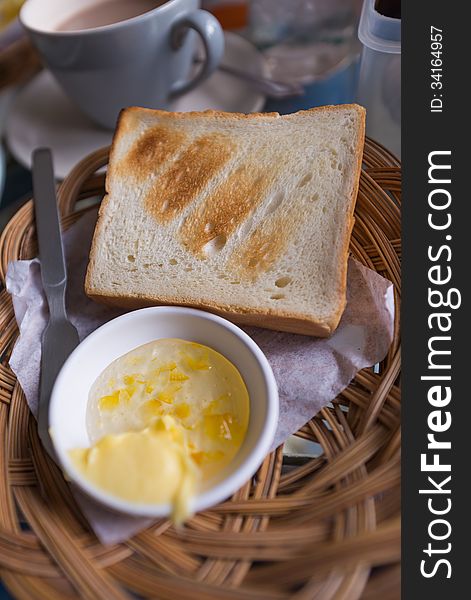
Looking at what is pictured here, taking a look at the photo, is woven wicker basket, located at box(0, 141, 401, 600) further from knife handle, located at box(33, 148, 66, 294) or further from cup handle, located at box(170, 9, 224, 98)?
cup handle, located at box(170, 9, 224, 98)

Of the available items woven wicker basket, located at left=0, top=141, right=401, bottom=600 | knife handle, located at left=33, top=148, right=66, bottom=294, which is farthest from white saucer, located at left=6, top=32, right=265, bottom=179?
woven wicker basket, located at left=0, top=141, right=401, bottom=600

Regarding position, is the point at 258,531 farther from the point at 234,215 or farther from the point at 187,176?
the point at 187,176

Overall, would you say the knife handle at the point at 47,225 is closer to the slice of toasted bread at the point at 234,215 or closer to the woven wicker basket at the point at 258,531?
the slice of toasted bread at the point at 234,215

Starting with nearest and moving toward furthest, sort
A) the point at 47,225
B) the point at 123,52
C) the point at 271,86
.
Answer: the point at 47,225
the point at 123,52
the point at 271,86

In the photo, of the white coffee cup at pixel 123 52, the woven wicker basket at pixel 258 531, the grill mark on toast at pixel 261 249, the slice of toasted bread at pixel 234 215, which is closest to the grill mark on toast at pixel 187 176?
the slice of toasted bread at pixel 234 215

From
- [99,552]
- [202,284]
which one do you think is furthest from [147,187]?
[99,552]

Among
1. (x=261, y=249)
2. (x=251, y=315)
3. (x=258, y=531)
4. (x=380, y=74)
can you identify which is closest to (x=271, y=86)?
(x=380, y=74)

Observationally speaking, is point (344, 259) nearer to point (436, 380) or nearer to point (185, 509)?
point (436, 380)
